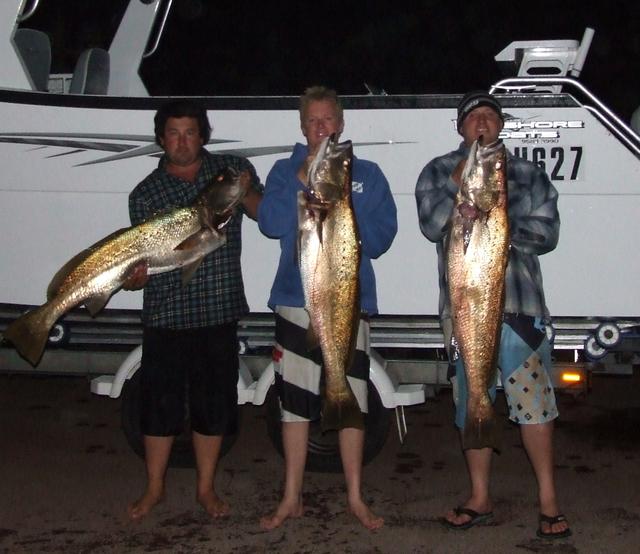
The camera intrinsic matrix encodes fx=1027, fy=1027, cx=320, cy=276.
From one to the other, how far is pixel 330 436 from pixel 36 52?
3047mm

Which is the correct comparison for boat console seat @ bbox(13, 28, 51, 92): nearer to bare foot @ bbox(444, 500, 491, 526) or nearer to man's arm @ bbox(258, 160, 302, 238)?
man's arm @ bbox(258, 160, 302, 238)

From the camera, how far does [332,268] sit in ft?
14.6

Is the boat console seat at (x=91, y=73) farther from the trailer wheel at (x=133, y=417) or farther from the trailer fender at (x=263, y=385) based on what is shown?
the trailer fender at (x=263, y=385)

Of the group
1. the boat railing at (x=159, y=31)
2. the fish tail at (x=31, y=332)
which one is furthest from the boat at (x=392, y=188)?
the boat railing at (x=159, y=31)

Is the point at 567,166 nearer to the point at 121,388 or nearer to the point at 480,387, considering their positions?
the point at 480,387

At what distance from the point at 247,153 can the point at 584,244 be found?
188cm

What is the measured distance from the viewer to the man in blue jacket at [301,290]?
4793mm

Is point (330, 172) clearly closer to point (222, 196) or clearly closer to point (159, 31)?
point (222, 196)

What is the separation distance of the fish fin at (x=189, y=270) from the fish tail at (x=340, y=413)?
2.91 ft

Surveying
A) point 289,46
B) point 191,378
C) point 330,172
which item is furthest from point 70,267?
point 289,46

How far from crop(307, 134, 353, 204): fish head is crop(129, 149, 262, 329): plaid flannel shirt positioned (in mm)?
781

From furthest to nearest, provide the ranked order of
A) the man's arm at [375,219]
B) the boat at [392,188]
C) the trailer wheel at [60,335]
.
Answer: the trailer wheel at [60,335], the boat at [392,188], the man's arm at [375,219]

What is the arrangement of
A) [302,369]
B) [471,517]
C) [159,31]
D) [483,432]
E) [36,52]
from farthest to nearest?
1. [159,31]
2. [36,52]
3. [471,517]
4. [302,369]
5. [483,432]

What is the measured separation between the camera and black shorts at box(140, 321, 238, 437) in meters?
5.12
